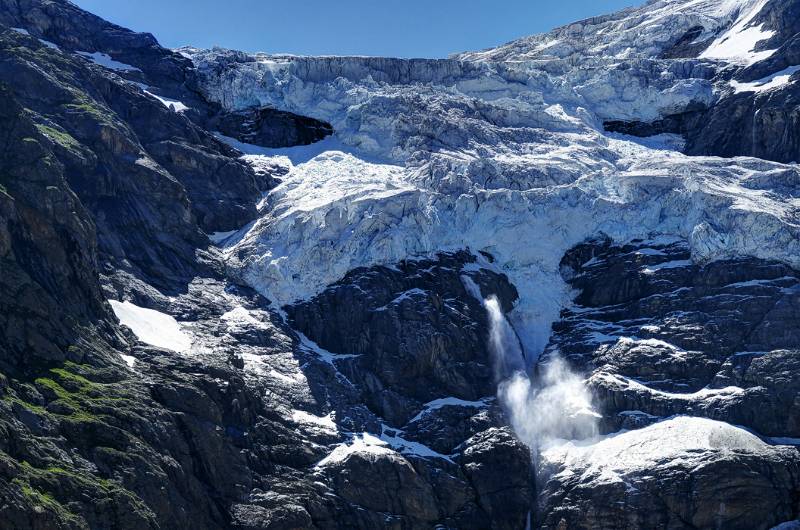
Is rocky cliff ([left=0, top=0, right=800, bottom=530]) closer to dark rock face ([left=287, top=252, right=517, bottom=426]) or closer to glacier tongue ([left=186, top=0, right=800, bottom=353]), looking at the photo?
dark rock face ([left=287, top=252, right=517, bottom=426])

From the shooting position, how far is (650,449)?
296ft

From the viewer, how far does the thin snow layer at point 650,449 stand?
8856cm

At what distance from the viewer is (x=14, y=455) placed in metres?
68.9

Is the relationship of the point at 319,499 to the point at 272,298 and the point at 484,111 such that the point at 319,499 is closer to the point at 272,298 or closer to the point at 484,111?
the point at 272,298

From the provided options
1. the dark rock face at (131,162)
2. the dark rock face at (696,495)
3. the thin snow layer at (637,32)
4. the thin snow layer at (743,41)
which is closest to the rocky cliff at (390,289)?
the dark rock face at (696,495)

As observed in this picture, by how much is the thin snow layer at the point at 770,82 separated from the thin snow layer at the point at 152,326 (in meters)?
67.9

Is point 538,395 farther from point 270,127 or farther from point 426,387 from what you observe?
point 270,127

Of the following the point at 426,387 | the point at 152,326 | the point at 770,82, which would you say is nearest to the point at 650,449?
the point at 426,387

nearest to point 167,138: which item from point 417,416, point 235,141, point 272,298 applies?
point 235,141

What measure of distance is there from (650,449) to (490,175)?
37.2 meters

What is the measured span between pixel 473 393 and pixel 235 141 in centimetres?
4705

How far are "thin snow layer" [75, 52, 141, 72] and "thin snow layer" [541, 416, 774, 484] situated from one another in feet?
224

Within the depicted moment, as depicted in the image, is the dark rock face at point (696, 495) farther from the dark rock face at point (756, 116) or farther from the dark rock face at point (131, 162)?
the dark rock face at point (756, 116)

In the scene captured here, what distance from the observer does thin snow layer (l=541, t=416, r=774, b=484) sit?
291 feet
